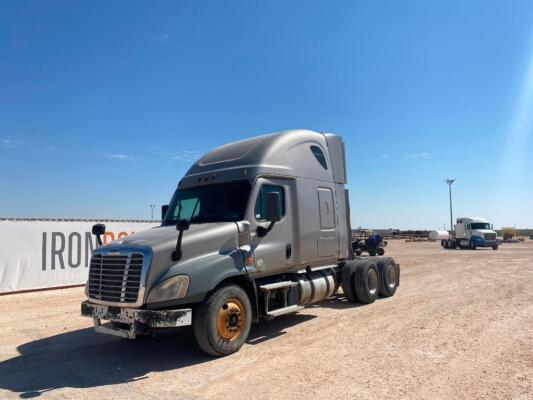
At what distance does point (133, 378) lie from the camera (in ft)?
17.6

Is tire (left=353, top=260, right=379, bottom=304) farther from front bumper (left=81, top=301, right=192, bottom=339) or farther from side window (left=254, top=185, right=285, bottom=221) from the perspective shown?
front bumper (left=81, top=301, right=192, bottom=339)

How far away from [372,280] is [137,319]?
6.84 metres

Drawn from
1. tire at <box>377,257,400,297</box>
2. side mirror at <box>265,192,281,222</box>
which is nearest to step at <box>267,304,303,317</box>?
side mirror at <box>265,192,281,222</box>

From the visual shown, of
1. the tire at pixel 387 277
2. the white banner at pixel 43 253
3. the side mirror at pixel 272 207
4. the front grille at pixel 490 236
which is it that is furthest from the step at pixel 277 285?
the front grille at pixel 490 236

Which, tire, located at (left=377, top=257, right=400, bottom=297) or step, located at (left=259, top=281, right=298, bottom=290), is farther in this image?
tire, located at (left=377, top=257, right=400, bottom=297)

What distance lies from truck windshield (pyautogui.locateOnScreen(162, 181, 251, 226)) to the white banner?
8.53 metres

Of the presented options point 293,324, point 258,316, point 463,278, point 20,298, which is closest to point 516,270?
point 463,278

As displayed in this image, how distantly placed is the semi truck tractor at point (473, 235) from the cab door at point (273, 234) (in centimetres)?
3605

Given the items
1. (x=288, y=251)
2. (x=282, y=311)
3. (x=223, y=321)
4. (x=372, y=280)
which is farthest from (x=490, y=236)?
(x=223, y=321)

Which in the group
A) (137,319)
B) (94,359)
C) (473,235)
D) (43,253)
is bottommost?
(94,359)

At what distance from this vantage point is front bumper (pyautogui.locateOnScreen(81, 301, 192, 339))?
18.0 ft

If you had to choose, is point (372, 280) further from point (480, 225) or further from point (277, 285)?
point (480, 225)

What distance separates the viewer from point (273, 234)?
731 cm

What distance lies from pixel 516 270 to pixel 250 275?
15952 mm
